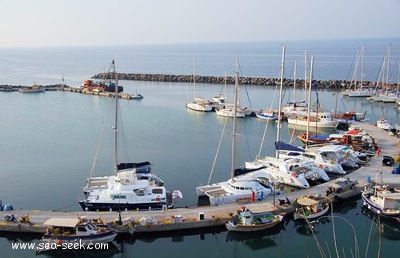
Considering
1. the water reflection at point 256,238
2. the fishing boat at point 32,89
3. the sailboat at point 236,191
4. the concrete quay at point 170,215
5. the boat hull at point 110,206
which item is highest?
the fishing boat at point 32,89

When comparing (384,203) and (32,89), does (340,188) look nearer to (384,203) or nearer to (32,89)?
(384,203)

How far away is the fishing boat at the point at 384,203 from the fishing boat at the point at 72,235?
16.6m

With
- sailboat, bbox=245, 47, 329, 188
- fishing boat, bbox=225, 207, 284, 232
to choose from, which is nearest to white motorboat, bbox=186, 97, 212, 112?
sailboat, bbox=245, 47, 329, 188

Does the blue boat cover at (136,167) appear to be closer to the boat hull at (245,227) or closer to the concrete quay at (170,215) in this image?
the concrete quay at (170,215)

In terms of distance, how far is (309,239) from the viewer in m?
25.3

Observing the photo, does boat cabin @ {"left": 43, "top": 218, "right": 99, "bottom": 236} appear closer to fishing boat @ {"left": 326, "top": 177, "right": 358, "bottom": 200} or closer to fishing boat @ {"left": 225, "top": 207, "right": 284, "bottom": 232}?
fishing boat @ {"left": 225, "top": 207, "right": 284, "bottom": 232}

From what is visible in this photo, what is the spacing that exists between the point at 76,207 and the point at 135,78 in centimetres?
9512

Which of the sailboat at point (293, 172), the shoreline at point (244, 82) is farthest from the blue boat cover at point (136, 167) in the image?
the shoreline at point (244, 82)

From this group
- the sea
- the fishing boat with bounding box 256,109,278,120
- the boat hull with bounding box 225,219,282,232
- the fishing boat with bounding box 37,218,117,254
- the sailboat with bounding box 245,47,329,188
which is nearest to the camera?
the fishing boat with bounding box 37,218,117,254

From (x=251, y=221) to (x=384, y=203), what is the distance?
8947 mm

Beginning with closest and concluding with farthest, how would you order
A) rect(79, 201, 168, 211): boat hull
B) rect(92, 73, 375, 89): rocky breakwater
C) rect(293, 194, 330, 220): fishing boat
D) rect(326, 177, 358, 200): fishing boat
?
rect(293, 194, 330, 220): fishing boat
rect(79, 201, 168, 211): boat hull
rect(326, 177, 358, 200): fishing boat
rect(92, 73, 375, 89): rocky breakwater

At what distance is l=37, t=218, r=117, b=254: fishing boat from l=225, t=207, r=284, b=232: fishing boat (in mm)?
7032

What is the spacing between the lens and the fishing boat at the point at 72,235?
2314 cm

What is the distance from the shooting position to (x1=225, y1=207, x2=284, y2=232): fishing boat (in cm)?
2512
